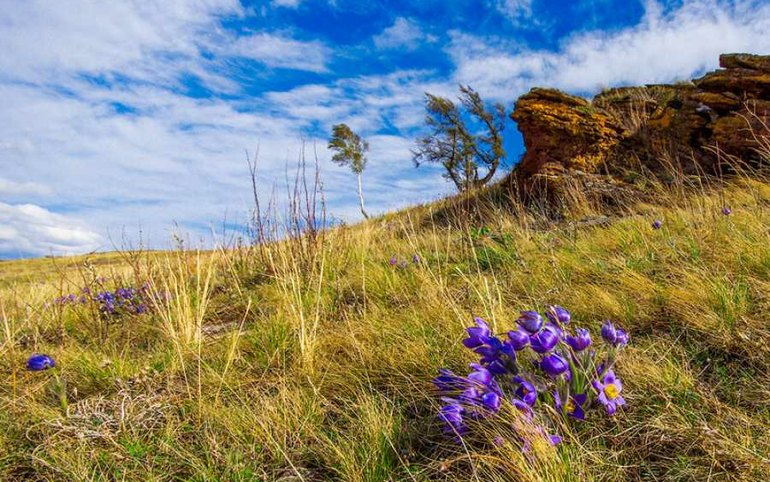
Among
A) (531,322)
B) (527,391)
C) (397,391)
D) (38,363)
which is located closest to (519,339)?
(531,322)

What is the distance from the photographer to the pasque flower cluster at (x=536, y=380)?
4.75ft

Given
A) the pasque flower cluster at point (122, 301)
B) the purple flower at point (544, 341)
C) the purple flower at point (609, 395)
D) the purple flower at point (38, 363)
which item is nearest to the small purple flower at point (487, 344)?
the purple flower at point (544, 341)

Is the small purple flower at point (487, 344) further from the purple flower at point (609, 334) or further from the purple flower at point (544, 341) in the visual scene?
the purple flower at point (609, 334)

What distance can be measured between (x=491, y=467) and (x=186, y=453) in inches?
45.5

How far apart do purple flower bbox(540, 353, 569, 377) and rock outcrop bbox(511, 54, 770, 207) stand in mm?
7515

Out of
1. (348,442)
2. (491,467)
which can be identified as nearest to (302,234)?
(348,442)

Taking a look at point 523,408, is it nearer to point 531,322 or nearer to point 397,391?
point 531,322

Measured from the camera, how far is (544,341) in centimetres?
145

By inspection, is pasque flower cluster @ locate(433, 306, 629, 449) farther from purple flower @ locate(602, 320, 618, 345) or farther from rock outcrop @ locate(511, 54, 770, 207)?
rock outcrop @ locate(511, 54, 770, 207)

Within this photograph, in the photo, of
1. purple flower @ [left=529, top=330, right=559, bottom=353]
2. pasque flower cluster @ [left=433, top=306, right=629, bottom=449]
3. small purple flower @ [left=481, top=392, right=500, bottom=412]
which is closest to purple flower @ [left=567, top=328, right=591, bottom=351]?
pasque flower cluster @ [left=433, top=306, right=629, bottom=449]

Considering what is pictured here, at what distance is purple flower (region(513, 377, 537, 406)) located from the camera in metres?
1.44

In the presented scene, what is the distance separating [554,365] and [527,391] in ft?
0.45

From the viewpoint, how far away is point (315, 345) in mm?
2525

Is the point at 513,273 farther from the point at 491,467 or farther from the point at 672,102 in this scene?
the point at 672,102
